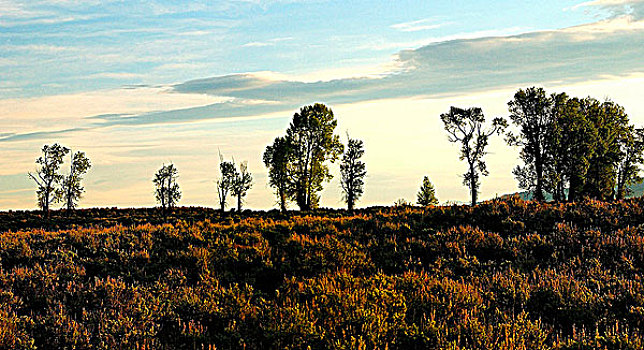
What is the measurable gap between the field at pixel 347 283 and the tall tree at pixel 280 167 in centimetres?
2910

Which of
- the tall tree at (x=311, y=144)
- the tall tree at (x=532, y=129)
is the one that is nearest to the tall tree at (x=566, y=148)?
the tall tree at (x=532, y=129)

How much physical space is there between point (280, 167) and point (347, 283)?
3827 centimetres

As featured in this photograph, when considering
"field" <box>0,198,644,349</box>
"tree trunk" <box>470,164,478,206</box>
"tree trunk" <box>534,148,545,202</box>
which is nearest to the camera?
"field" <box>0,198,644,349</box>

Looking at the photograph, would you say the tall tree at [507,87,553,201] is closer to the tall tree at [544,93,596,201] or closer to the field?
the tall tree at [544,93,596,201]

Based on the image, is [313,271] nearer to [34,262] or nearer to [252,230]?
[252,230]

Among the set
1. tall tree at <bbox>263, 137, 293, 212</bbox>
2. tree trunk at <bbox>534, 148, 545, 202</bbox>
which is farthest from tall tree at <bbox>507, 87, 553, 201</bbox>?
tall tree at <bbox>263, 137, 293, 212</bbox>

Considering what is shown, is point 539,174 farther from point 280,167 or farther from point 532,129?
point 280,167

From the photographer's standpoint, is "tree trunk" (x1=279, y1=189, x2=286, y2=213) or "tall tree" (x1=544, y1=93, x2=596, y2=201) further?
"tree trunk" (x1=279, y1=189, x2=286, y2=213)

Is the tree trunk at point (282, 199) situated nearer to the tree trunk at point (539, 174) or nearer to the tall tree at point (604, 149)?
the tree trunk at point (539, 174)

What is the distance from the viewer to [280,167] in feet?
156

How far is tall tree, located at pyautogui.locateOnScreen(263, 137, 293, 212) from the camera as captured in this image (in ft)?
153

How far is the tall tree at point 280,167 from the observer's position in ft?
153

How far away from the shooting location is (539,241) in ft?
43.7

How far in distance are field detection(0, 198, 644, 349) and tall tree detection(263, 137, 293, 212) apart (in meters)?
29.1
